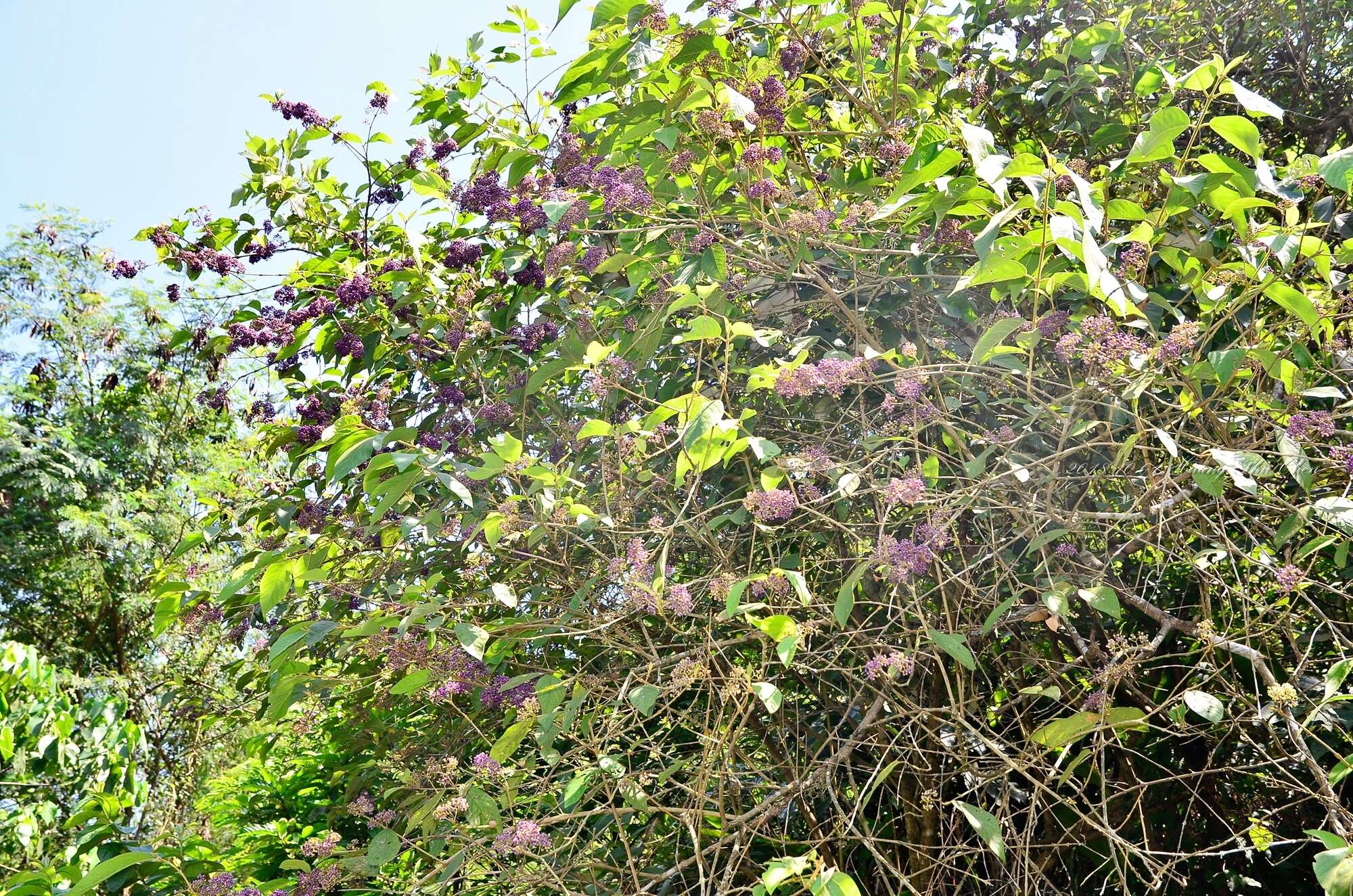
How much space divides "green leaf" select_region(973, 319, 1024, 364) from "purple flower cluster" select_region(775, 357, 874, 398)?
15 centimetres

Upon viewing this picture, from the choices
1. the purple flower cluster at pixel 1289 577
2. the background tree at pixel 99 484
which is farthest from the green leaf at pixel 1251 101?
the background tree at pixel 99 484

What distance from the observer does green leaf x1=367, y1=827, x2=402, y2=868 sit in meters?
1.44

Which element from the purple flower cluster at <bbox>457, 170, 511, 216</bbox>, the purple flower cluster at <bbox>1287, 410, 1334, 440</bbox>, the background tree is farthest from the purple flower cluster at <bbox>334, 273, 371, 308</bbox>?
the background tree

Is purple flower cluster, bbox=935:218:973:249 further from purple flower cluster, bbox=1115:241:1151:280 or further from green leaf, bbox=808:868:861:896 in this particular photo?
green leaf, bbox=808:868:861:896

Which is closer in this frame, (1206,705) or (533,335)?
(1206,705)

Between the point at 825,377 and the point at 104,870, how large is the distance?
1.11 metres

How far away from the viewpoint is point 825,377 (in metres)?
1.27

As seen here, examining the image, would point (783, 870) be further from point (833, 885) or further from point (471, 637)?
point (471, 637)

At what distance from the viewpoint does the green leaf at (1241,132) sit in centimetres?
109

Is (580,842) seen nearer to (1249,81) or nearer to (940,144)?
(940,144)

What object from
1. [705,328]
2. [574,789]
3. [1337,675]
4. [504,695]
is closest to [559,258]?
[705,328]

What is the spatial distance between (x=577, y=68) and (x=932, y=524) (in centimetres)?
86

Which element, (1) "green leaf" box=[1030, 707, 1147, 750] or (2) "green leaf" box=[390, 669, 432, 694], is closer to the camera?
(1) "green leaf" box=[1030, 707, 1147, 750]

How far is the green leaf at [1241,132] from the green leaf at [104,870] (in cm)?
156
